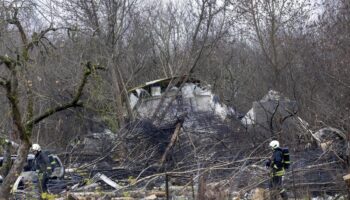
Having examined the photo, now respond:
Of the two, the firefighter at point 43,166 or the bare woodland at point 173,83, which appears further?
the firefighter at point 43,166

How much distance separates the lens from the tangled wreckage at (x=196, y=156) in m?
12.9

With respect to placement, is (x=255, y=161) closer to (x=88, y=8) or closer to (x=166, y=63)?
(x=88, y=8)

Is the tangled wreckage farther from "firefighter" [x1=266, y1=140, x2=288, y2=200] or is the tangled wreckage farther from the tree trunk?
the tree trunk

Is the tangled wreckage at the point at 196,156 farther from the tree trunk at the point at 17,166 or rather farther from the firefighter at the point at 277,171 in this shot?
the tree trunk at the point at 17,166

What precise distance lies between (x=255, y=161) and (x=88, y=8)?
30.1ft

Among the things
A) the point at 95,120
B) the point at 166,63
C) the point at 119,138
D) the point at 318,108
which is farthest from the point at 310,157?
the point at 166,63

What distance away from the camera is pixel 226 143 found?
1733 cm

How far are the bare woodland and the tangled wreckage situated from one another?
0.05 m

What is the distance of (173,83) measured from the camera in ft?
75.0

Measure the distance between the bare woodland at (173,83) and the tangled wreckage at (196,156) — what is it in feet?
0.17

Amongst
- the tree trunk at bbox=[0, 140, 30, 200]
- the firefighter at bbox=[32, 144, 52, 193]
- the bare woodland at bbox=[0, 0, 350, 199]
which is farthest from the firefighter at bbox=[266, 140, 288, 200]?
the firefighter at bbox=[32, 144, 52, 193]

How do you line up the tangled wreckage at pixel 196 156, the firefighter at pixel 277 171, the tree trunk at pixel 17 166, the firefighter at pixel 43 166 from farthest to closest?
the firefighter at pixel 43 166 → the tangled wreckage at pixel 196 156 → the firefighter at pixel 277 171 → the tree trunk at pixel 17 166

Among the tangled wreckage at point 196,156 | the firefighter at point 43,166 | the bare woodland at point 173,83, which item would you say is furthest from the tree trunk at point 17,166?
the firefighter at point 43,166

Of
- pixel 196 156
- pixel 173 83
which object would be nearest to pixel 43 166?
pixel 196 156
